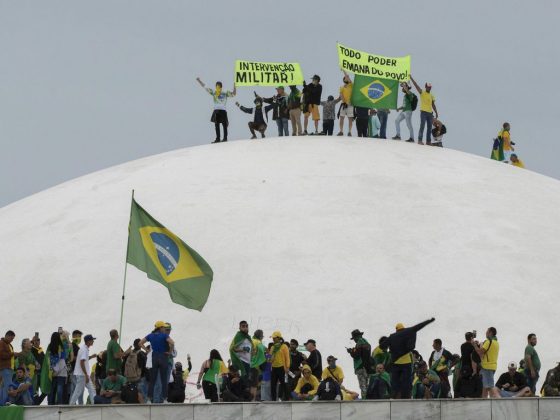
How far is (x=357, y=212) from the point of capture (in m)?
27.5

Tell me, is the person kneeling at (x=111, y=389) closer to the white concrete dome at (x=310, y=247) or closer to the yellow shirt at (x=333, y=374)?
the yellow shirt at (x=333, y=374)

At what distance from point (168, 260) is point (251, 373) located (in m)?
2.01

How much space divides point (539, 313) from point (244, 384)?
700 cm

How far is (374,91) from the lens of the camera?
30547 mm

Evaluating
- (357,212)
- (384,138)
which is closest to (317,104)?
(384,138)

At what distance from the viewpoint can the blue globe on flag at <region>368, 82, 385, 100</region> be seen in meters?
30.5

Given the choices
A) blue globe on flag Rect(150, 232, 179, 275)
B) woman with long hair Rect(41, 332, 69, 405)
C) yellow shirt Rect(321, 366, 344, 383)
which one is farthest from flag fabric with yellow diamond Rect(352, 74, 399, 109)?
woman with long hair Rect(41, 332, 69, 405)

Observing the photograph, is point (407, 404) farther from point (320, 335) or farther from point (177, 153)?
point (177, 153)

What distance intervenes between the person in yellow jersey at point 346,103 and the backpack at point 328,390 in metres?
11.8

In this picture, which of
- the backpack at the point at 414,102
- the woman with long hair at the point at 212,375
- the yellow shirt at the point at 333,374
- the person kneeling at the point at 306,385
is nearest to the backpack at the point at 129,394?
the woman with long hair at the point at 212,375

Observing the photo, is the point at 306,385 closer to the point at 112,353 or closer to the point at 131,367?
the point at 131,367

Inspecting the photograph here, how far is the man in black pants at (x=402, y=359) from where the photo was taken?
64.8 ft

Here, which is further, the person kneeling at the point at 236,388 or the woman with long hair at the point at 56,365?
the woman with long hair at the point at 56,365

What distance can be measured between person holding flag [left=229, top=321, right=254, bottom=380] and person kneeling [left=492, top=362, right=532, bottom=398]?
11.5 ft
